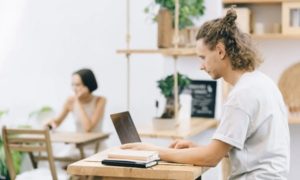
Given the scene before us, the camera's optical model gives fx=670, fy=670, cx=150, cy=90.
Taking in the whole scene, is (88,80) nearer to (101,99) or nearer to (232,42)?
(101,99)

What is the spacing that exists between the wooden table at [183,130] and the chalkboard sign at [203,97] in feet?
0.44

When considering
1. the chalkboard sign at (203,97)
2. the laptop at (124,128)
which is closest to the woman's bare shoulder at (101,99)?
the chalkboard sign at (203,97)

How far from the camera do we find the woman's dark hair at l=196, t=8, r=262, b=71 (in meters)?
2.77

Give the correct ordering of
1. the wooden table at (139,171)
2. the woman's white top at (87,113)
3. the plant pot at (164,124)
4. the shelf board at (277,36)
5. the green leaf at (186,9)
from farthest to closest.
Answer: the woman's white top at (87,113) < the green leaf at (186,9) < the shelf board at (277,36) < the plant pot at (164,124) < the wooden table at (139,171)

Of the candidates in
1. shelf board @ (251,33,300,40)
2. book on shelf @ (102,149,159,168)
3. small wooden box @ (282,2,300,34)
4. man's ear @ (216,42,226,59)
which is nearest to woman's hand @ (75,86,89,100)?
shelf board @ (251,33,300,40)

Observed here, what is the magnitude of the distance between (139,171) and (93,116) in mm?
2988

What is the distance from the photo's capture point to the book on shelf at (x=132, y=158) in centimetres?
270

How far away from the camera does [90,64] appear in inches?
244

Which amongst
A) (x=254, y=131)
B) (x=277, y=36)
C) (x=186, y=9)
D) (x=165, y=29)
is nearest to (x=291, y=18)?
(x=277, y=36)

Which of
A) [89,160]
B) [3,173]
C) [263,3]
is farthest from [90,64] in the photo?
[89,160]

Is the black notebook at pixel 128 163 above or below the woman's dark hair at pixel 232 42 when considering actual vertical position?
below

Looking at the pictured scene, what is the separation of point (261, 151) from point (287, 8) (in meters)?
2.29

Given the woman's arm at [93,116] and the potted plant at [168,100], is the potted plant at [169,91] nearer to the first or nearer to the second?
the potted plant at [168,100]

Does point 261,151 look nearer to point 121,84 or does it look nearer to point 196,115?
point 196,115
